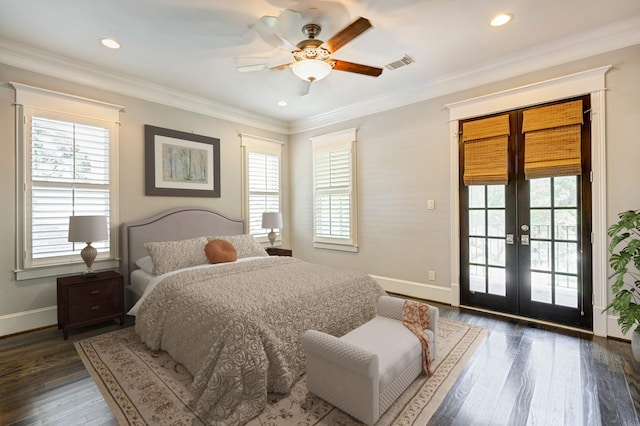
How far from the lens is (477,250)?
12.0 ft

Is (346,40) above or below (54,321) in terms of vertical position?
above

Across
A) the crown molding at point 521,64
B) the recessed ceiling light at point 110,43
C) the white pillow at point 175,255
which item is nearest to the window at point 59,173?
the white pillow at point 175,255

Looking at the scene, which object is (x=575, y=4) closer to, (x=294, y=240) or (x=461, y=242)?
(x=461, y=242)

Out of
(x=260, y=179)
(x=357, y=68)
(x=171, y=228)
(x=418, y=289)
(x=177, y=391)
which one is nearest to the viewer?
(x=177, y=391)

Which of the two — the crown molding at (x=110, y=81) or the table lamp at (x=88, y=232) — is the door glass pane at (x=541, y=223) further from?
the table lamp at (x=88, y=232)

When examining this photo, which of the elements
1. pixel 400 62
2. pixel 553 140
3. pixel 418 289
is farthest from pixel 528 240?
pixel 400 62

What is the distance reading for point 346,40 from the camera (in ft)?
7.31

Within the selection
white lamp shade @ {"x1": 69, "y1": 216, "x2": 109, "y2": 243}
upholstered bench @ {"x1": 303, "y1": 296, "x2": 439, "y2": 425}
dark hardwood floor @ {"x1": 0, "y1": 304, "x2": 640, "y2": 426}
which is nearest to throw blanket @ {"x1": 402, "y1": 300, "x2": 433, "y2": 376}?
upholstered bench @ {"x1": 303, "y1": 296, "x2": 439, "y2": 425}

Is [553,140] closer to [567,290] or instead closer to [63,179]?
[567,290]

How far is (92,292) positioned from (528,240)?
15.3 ft

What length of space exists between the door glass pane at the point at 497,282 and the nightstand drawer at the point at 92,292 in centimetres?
423

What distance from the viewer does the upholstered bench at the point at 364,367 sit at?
5.60ft

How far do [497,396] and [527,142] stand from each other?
2.60 metres

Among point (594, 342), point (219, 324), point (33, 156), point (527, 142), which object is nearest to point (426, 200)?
point (527, 142)
